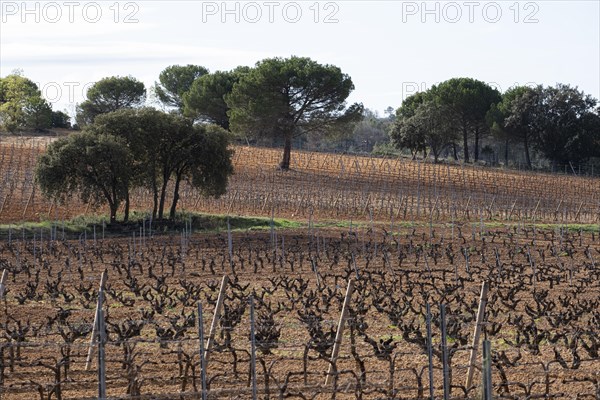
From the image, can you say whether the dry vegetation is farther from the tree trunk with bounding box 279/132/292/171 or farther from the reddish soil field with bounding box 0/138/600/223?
the tree trunk with bounding box 279/132/292/171

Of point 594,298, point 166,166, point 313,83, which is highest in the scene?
point 313,83

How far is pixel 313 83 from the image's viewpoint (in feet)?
198

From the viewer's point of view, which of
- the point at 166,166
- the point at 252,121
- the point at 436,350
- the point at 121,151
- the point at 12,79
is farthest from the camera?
the point at 12,79

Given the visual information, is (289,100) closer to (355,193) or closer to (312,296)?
(355,193)

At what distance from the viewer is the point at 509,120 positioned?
69.4 metres

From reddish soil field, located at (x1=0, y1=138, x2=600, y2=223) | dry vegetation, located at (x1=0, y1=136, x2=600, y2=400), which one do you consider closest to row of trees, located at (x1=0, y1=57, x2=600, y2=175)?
reddish soil field, located at (x1=0, y1=138, x2=600, y2=223)

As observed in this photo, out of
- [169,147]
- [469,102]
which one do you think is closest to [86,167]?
[169,147]

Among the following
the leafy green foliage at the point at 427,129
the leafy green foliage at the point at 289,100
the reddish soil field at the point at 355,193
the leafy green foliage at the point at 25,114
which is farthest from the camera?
the leafy green foliage at the point at 25,114

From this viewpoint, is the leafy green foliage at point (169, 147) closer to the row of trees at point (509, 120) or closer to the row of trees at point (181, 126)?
the row of trees at point (181, 126)

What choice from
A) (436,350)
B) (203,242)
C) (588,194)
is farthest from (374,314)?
(588,194)

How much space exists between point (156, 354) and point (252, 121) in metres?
46.0

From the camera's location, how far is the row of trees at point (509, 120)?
224ft

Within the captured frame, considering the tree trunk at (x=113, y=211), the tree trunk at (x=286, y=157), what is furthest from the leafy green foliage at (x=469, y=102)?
the tree trunk at (x=113, y=211)

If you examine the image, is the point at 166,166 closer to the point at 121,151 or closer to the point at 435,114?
the point at 121,151
